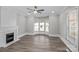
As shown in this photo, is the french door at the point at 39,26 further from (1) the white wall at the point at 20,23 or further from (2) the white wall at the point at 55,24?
(2) the white wall at the point at 55,24

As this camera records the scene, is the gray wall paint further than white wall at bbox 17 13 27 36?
No

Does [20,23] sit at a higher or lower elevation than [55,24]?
higher

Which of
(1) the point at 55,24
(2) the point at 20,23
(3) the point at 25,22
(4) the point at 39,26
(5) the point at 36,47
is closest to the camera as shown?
(5) the point at 36,47

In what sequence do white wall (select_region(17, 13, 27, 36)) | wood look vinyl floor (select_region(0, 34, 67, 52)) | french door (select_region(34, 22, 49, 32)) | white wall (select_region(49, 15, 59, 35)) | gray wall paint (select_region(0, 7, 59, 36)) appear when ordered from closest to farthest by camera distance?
1. wood look vinyl floor (select_region(0, 34, 67, 52))
2. gray wall paint (select_region(0, 7, 59, 36))
3. white wall (select_region(17, 13, 27, 36))
4. white wall (select_region(49, 15, 59, 35))
5. french door (select_region(34, 22, 49, 32))

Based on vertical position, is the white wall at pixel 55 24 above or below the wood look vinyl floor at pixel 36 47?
above

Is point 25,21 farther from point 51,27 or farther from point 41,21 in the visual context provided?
point 51,27

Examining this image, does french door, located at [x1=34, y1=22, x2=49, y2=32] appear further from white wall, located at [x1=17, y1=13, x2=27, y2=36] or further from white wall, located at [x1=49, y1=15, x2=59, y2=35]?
white wall, located at [x1=49, y1=15, x2=59, y2=35]

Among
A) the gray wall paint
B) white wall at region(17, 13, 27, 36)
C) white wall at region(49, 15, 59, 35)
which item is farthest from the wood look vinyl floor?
white wall at region(49, 15, 59, 35)

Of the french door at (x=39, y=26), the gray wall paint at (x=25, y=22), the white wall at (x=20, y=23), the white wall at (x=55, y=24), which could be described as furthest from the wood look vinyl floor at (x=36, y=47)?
the french door at (x=39, y=26)

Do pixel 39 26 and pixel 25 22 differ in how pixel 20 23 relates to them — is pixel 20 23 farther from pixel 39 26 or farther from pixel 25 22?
pixel 39 26

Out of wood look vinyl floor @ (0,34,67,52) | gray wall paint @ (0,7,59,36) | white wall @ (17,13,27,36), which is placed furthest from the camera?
white wall @ (17,13,27,36)

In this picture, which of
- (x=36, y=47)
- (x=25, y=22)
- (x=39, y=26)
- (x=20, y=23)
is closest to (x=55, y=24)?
(x=39, y=26)

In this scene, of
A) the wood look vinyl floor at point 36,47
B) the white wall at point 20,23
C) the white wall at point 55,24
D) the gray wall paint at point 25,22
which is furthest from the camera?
the white wall at point 55,24
